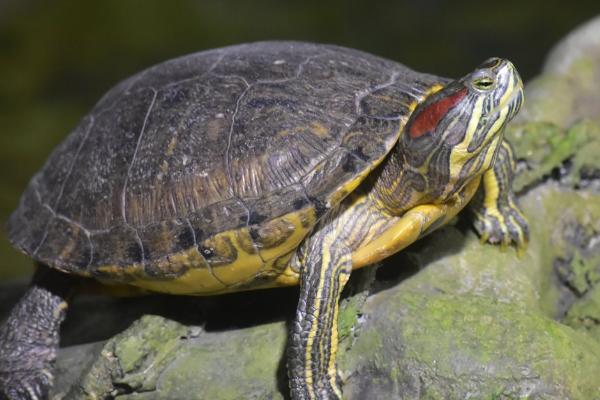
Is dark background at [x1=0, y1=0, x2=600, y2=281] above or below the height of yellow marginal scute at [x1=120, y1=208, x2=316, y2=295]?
above

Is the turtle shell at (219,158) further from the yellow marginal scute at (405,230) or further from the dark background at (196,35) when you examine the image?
the dark background at (196,35)

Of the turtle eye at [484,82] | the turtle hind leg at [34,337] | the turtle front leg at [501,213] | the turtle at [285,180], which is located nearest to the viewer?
the turtle eye at [484,82]

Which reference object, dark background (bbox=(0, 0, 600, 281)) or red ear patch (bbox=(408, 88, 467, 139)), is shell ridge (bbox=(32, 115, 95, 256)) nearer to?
red ear patch (bbox=(408, 88, 467, 139))

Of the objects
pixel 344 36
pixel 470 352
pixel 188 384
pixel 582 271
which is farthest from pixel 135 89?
pixel 344 36

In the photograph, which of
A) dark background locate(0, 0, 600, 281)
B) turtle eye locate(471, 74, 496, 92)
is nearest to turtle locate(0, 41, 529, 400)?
turtle eye locate(471, 74, 496, 92)

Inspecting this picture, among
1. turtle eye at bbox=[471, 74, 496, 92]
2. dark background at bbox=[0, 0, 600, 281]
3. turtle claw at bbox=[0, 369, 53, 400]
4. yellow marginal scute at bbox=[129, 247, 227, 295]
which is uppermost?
dark background at bbox=[0, 0, 600, 281]

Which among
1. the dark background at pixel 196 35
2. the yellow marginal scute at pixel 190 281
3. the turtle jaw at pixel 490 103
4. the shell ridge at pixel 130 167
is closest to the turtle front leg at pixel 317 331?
the yellow marginal scute at pixel 190 281

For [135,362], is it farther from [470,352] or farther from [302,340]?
[470,352]
